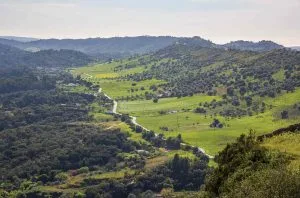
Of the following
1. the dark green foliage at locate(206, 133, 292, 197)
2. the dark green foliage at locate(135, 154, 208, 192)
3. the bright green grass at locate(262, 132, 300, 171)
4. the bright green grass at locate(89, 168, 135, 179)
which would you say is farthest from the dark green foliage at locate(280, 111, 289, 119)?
the dark green foliage at locate(206, 133, 292, 197)

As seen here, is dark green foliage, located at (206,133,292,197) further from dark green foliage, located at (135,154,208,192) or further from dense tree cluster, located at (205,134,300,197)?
dark green foliage, located at (135,154,208,192)

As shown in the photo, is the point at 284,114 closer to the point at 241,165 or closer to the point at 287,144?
the point at 287,144

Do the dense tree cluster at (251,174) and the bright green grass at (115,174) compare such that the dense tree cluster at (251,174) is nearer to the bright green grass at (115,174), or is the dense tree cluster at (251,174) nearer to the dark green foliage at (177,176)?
the dark green foliage at (177,176)

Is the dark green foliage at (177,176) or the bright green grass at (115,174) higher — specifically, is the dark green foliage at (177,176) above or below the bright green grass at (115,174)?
above

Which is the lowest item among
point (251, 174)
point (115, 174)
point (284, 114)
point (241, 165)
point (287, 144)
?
point (115, 174)

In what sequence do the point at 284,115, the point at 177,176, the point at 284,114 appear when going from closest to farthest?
the point at 177,176
the point at 284,115
the point at 284,114

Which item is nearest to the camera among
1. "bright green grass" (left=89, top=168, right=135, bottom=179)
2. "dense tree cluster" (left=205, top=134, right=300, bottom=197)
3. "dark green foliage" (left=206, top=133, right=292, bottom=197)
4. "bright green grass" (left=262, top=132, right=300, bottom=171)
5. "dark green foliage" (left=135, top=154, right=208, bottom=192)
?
"dense tree cluster" (left=205, top=134, right=300, bottom=197)

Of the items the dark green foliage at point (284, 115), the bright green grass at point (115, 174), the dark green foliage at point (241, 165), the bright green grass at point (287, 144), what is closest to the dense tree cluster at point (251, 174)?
the dark green foliage at point (241, 165)

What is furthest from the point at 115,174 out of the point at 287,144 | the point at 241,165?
the point at 241,165

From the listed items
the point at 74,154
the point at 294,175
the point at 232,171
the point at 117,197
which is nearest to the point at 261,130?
the point at 117,197
